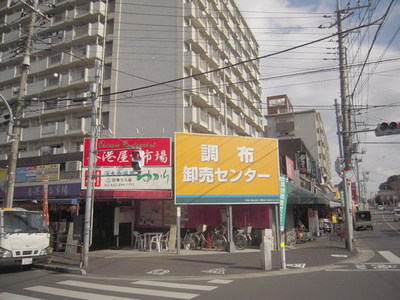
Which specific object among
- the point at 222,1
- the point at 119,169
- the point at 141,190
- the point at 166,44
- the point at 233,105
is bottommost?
the point at 141,190

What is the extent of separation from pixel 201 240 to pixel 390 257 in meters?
8.73

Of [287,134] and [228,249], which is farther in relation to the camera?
[287,134]

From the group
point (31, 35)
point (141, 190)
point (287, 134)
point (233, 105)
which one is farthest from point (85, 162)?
point (287, 134)

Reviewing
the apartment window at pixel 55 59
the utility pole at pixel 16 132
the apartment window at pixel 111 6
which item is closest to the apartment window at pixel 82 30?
the apartment window at pixel 111 6

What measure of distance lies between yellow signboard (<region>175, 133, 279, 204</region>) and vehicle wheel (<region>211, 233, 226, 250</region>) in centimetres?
213

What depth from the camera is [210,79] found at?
3153 cm

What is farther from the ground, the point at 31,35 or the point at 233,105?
the point at 233,105

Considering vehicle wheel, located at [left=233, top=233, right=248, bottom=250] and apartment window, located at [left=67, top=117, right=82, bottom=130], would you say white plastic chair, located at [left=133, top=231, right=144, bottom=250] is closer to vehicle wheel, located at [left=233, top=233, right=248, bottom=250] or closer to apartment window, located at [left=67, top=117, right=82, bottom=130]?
vehicle wheel, located at [left=233, top=233, right=248, bottom=250]

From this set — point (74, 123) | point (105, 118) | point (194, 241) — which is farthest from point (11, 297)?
point (74, 123)

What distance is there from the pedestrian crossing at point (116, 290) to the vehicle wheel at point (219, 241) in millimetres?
7120

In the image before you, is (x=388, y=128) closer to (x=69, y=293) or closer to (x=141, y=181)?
(x=141, y=181)

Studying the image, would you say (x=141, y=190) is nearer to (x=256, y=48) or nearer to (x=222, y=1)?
(x=222, y=1)

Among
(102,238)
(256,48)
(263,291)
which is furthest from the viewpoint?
(256,48)

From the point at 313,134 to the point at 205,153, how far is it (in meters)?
45.4
